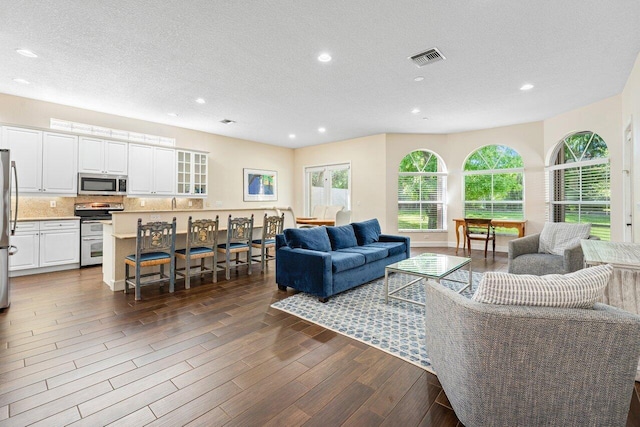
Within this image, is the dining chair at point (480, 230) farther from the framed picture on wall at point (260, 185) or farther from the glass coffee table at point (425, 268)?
the framed picture on wall at point (260, 185)

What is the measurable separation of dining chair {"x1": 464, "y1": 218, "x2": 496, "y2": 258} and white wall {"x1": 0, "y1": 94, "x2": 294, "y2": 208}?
198 inches

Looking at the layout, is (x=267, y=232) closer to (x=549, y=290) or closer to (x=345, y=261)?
(x=345, y=261)

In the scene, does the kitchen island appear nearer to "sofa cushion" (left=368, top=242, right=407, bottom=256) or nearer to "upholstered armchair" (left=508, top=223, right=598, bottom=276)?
"sofa cushion" (left=368, top=242, right=407, bottom=256)

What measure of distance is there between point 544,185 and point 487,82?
330 cm

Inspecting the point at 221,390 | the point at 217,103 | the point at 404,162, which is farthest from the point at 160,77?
the point at 404,162

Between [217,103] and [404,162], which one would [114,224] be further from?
[404,162]

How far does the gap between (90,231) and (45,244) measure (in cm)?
61

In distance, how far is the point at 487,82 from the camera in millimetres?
4164

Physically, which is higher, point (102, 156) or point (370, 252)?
point (102, 156)

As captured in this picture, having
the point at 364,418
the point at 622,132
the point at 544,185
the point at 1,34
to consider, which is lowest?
the point at 364,418

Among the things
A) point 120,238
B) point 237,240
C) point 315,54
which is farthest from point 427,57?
point 120,238

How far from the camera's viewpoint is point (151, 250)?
370 cm

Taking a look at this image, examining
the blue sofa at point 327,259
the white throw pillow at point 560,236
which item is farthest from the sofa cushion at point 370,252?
the white throw pillow at point 560,236

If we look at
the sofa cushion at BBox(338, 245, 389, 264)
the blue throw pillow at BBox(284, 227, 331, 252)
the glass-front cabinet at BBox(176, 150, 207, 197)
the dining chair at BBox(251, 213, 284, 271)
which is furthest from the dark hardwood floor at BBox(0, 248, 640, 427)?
the glass-front cabinet at BBox(176, 150, 207, 197)
